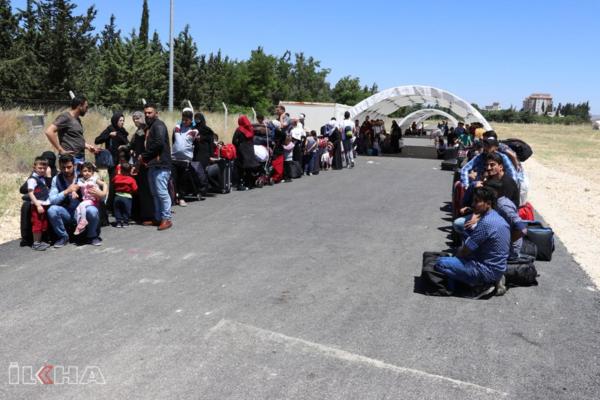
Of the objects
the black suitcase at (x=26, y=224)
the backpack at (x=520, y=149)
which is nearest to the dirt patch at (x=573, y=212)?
the backpack at (x=520, y=149)

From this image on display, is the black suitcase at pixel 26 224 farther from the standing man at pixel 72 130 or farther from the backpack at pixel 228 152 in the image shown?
the backpack at pixel 228 152

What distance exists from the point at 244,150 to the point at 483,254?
27.0 ft

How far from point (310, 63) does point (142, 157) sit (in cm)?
6840

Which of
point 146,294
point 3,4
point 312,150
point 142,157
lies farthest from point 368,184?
point 3,4

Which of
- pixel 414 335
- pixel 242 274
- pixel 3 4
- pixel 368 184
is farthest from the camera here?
pixel 3 4

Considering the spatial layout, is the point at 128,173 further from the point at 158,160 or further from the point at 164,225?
the point at 164,225

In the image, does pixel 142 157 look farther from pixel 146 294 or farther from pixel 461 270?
pixel 461 270

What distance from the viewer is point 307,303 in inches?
215

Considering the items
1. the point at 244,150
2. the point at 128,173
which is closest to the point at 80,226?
the point at 128,173

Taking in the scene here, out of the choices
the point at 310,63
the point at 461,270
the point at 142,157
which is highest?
the point at 310,63

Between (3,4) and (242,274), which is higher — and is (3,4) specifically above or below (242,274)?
above

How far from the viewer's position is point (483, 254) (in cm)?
564

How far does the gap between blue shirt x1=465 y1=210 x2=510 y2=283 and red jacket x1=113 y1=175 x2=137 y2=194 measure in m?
5.33

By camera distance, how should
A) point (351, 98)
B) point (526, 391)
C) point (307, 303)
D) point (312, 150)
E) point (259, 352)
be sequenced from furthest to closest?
point (351, 98) → point (312, 150) → point (307, 303) → point (259, 352) → point (526, 391)
